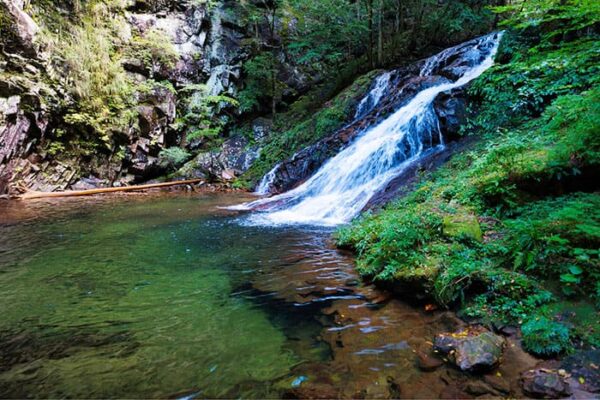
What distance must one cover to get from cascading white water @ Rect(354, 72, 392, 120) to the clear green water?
9938mm

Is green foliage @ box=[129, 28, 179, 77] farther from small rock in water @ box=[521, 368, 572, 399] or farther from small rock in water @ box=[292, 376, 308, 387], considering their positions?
small rock in water @ box=[521, 368, 572, 399]

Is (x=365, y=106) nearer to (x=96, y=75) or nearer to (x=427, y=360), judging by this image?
(x=96, y=75)

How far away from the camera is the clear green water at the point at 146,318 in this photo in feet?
8.52

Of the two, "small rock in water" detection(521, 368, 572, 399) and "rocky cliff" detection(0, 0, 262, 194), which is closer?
"small rock in water" detection(521, 368, 572, 399)

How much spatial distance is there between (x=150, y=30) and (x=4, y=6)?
7.42 m

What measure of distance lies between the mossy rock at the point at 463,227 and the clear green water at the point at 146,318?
222 cm

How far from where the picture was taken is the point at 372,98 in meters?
15.7

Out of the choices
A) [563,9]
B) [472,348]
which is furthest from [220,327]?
[563,9]

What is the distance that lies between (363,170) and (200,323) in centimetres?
816

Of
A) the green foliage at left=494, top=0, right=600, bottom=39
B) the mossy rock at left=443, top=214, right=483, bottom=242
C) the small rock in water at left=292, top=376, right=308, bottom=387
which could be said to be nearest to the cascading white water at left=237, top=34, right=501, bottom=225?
the mossy rock at left=443, top=214, right=483, bottom=242

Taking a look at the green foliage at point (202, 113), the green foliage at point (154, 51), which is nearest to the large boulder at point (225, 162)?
the green foliage at point (202, 113)

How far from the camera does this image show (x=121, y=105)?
1647 cm

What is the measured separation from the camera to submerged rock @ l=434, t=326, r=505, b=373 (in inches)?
98.6

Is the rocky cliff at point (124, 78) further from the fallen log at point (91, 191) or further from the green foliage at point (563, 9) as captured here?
the green foliage at point (563, 9)
